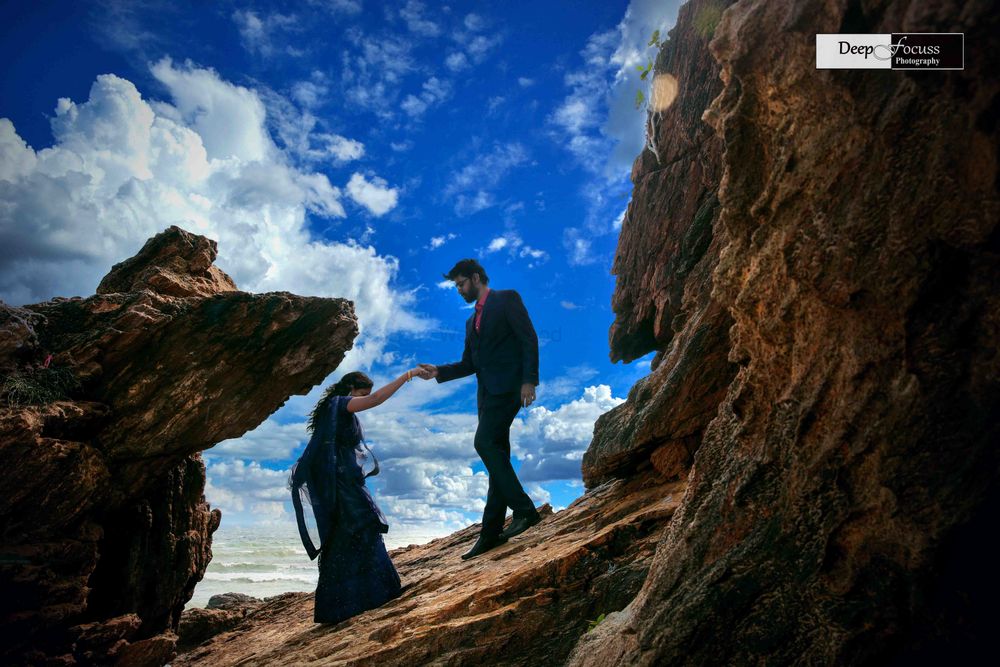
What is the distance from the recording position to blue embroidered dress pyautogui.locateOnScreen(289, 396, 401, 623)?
693cm

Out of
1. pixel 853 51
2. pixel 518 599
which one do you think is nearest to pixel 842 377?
pixel 853 51

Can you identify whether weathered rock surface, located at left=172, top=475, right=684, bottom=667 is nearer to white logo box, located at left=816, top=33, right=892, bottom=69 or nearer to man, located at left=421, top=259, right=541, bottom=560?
man, located at left=421, top=259, right=541, bottom=560

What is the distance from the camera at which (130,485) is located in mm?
10141

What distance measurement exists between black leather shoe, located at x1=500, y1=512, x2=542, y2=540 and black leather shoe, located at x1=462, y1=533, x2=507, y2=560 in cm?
11

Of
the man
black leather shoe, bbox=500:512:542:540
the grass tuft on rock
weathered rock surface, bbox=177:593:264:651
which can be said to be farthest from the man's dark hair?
weathered rock surface, bbox=177:593:264:651

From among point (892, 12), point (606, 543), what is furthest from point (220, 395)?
point (892, 12)

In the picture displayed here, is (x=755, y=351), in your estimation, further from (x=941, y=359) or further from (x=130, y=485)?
(x=130, y=485)

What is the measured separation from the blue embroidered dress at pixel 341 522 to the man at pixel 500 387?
4.18 ft

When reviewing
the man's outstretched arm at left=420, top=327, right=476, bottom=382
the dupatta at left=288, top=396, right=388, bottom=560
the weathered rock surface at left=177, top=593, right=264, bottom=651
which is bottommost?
the weathered rock surface at left=177, top=593, right=264, bottom=651

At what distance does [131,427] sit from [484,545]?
277 inches

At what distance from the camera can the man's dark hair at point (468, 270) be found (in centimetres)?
798

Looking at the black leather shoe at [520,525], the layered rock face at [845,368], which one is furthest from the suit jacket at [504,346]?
the layered rock face at [845,368]

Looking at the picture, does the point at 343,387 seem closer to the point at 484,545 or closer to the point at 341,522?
the point at 341,522

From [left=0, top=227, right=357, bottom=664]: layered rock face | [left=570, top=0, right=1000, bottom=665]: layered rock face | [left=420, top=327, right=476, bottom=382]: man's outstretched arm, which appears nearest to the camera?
[left=570, top=0, right=1000, bottom=665]: layered rock face
